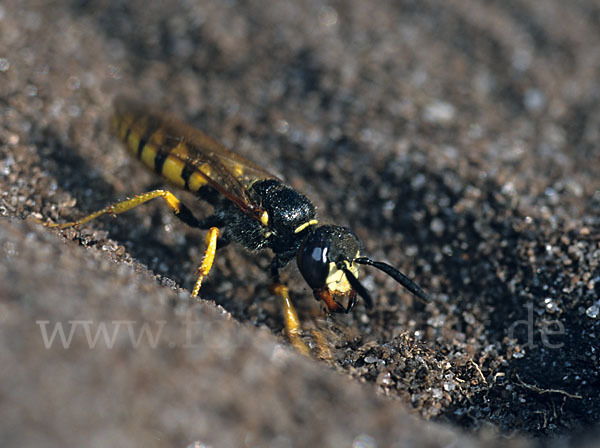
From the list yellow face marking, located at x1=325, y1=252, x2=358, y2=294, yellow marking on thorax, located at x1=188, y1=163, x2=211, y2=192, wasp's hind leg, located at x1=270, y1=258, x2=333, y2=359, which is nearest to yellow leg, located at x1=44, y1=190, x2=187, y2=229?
yellow marking on thorax, located at x1=188, y1=163, x2=211, y2=192

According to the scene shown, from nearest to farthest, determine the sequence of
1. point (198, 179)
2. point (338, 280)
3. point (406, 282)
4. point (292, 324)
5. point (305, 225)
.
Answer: point (406, 282)
point (338, 280)
point (292, 324)
point (305, 225)
point (198, 179)

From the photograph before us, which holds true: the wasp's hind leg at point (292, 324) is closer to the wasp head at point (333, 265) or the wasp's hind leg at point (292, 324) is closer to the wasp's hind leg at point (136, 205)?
the wasp head at point (333, 265)

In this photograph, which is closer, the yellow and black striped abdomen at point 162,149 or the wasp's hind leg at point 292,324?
the wasp's hind leg at point 292,324

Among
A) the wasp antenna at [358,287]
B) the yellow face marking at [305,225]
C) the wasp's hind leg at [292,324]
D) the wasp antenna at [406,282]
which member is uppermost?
the yellow face marking at [305,225]

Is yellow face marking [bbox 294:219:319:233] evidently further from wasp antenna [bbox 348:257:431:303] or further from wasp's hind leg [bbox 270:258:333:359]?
wasp antenna [bbox 348:257:431:303]

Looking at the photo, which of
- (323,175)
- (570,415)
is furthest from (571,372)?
(323,175)

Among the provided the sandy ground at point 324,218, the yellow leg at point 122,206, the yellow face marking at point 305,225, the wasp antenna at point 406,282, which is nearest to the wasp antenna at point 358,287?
the wasp antenna at point 406,282

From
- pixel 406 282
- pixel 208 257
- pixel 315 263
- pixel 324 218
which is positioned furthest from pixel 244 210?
pixel 406 282

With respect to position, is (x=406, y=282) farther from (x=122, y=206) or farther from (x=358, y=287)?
(x=122, y=206)
